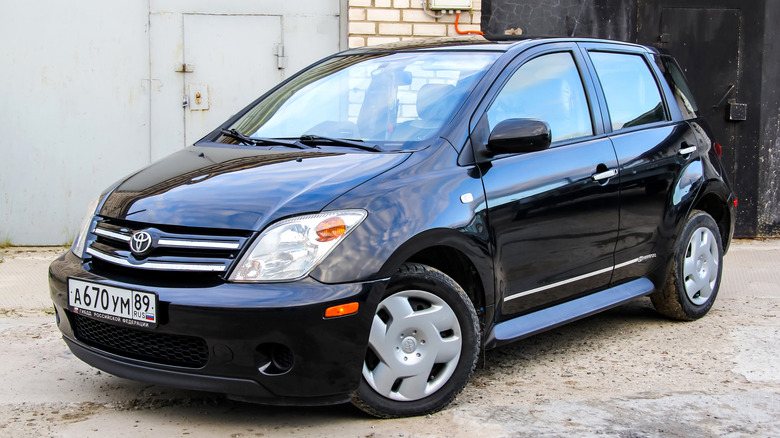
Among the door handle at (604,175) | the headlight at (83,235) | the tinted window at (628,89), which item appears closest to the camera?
the headlight at (83,235)

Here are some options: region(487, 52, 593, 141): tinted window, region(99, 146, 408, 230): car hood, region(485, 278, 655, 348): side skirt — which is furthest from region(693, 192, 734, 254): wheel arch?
region(99, 146, 408, 230): car hood

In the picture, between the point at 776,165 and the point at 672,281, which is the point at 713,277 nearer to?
the point at 672,281

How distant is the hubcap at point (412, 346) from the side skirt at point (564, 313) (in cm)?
34

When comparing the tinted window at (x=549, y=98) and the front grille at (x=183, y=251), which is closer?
the front grille at (x=183, y=251)

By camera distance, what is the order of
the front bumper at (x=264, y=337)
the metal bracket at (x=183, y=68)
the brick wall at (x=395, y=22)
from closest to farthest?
1. the front bumper at (x=264, y=337)
2. the metal bracket at (x=183, y=68)
3. the brick wall at (x=395, y=22)

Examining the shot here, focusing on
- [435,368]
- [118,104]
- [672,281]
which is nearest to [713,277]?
[672,281]

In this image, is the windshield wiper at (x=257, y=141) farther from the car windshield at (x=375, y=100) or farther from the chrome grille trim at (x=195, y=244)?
the chrome grille trim at (x=195, y=244)

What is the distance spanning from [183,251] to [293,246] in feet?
1.41

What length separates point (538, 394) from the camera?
4.27 meters

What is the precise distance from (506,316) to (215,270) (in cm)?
144

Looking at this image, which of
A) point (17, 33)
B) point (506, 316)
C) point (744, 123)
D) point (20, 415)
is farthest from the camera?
point (744, 123)

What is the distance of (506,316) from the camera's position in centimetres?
428

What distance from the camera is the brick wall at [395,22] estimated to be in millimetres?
8492

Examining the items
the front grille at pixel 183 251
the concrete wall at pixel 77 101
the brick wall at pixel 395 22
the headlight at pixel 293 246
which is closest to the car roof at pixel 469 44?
the headlight at pixel 293 246
